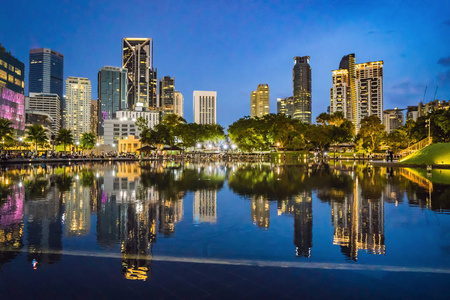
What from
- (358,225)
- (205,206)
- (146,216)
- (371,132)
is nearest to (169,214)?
(146,216)

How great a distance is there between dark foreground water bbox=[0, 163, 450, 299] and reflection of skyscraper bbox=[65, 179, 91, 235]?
33 mm

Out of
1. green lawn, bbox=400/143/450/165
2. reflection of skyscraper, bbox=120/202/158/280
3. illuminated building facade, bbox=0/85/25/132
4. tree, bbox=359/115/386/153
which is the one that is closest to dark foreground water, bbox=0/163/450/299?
reflection of skyscraper, bbox=120/202/158/280

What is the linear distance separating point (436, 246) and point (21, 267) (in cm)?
760

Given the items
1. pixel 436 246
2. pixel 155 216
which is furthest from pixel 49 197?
pixel 436 246

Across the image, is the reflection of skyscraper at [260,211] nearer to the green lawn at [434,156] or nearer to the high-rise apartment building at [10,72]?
the green lawn at [434,156]

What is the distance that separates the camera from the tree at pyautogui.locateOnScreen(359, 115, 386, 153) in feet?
229

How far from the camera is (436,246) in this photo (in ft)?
20.3

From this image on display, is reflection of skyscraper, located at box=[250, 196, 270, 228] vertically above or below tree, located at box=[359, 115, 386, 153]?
below

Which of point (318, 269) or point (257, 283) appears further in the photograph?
point (318, 269)

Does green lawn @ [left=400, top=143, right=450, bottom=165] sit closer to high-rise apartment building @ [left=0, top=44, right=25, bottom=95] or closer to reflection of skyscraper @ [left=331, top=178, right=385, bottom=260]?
reflection of skyscraper @ [left=331, top=178, right=385, bottom=260]

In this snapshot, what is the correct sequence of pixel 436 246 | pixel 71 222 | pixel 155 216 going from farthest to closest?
pixel 155 216 → pixel 71 222 → pixel 436 246

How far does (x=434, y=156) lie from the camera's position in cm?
3319

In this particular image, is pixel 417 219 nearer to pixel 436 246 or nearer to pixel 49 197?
pixel 436 246

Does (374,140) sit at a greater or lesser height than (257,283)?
greater
